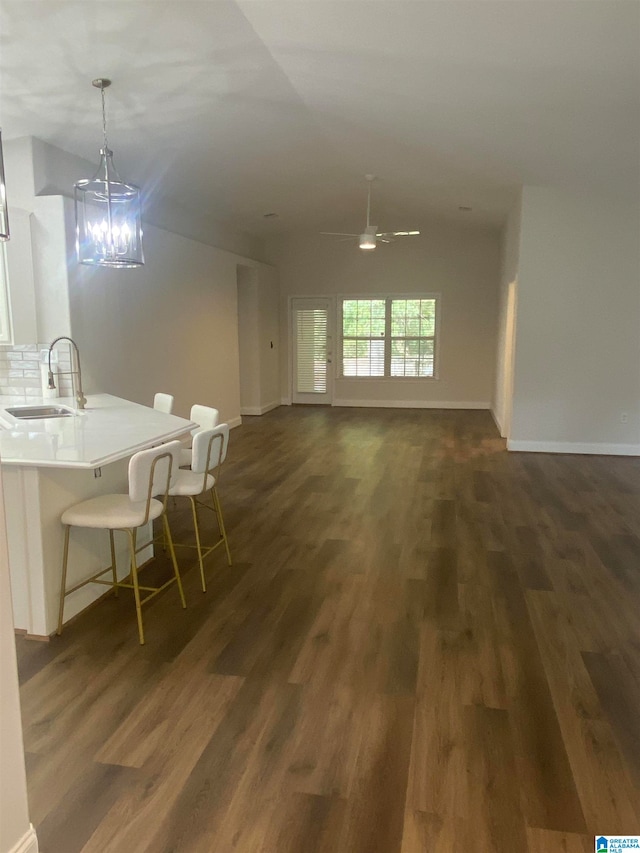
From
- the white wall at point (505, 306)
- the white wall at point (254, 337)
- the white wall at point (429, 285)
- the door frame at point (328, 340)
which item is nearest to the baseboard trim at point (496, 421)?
the white wall at point (505, 306)

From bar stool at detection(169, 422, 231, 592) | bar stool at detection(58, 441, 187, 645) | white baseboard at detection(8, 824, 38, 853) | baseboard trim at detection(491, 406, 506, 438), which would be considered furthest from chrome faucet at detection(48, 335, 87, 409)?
baseboard trim at detection(491, 406, 506, 438)

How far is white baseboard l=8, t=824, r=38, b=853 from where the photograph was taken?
61.4 inches

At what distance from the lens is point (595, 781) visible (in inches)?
79.2

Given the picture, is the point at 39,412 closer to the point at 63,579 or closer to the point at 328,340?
the point at 63,579

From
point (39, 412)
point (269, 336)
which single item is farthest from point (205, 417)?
point (269, 336)

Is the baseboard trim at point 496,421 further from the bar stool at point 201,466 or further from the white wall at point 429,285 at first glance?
the bar stool at point 201,466

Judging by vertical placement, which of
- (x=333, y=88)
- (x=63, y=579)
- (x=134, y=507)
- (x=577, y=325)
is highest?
(x=333, y=88)

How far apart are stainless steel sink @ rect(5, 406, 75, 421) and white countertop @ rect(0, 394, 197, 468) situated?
7cm

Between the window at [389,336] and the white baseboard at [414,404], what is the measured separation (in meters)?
0.47

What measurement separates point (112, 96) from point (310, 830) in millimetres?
4366

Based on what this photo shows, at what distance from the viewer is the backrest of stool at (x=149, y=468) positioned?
276 cm

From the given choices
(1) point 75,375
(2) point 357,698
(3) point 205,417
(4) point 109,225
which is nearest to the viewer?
(2) point 357,698

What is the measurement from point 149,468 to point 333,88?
320 centimetres

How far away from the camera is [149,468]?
110 inches
